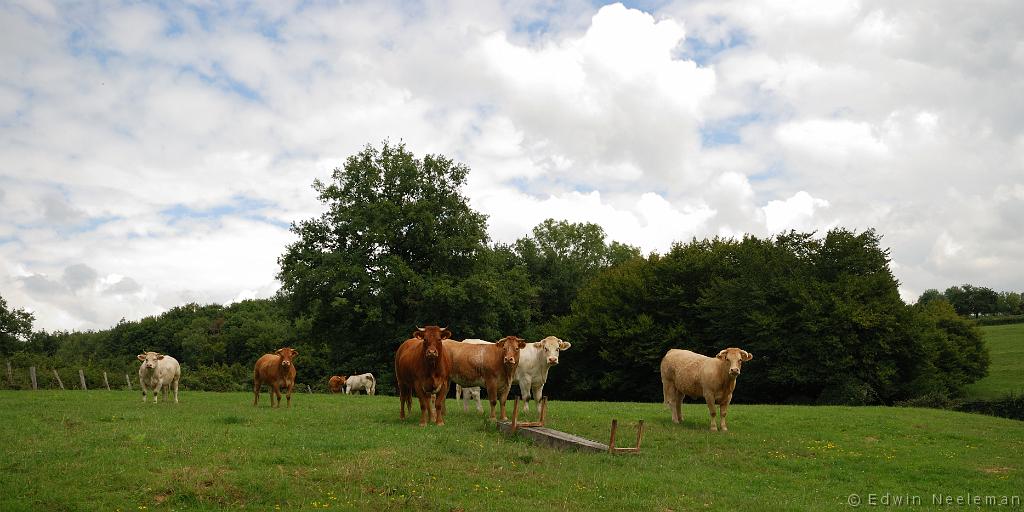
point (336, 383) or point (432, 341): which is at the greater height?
point (432, 341)

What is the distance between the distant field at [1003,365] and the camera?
48569 mm

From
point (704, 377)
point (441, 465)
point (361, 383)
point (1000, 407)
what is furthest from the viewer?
point (361, 383)

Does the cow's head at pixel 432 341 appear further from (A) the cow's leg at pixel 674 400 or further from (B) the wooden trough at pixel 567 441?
(A) the cow's leg at pixel 674 400

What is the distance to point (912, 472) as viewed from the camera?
14289mm

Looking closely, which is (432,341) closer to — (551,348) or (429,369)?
(429,369)

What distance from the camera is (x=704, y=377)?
64.7 feet

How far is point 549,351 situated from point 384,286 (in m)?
25.4

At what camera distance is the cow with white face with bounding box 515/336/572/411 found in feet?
63.0

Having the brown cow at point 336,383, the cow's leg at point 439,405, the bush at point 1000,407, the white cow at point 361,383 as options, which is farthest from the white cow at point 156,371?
the bush at point 1000,407

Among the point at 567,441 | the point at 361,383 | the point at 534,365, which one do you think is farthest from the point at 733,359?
the point at 361,383

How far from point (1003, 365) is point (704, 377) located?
5178 centimetres

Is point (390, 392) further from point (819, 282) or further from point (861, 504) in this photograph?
point (861, 504)

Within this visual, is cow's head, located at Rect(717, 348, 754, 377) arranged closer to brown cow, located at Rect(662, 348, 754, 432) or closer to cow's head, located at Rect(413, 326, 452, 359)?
brown cow, located at Rect(662, 348, 754, 432)

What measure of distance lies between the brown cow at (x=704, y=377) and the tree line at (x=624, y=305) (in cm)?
2218
